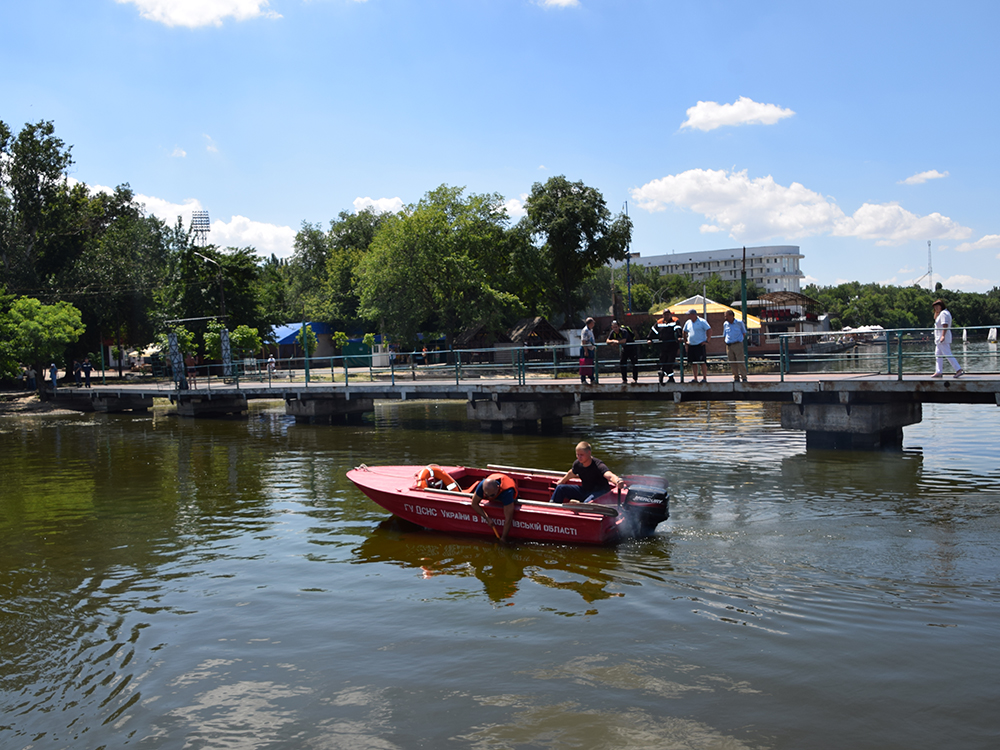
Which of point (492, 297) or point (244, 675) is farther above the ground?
point (492, 297)

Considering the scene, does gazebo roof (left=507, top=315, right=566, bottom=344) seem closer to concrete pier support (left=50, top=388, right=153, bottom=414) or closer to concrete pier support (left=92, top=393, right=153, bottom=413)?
concrete pier support (left=50, top=388, right=153, bottom=414)

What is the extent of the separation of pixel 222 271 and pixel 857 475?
4116cm

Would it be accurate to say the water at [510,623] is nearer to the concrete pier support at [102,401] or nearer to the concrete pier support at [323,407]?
the concrete pier support at [323,407]

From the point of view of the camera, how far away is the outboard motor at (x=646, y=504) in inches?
448

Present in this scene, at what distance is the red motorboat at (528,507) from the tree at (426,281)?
35.6 meters

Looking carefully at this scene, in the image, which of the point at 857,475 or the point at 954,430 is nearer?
the point at 857,475

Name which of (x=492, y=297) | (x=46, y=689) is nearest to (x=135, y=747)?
(x=46, y=689)

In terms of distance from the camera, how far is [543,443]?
2381 centimetres

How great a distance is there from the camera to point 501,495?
463 inches

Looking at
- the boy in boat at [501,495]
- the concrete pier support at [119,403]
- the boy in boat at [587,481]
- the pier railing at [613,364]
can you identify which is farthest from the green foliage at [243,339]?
the boy in boat at [587,481]

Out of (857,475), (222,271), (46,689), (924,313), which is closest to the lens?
(46,689)

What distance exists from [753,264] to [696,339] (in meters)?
166

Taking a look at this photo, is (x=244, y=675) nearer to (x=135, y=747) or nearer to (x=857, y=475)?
(x=135, y=747)

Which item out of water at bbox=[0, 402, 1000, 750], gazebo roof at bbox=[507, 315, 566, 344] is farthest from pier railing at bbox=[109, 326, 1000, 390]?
water at bbox=[0, 402, 1000, 750]
